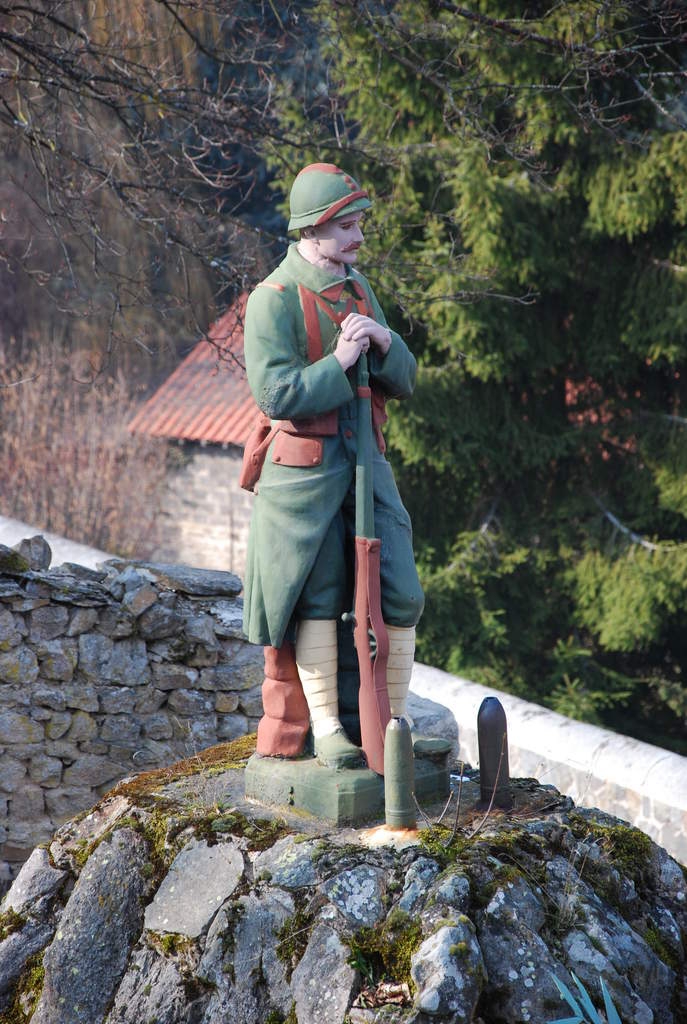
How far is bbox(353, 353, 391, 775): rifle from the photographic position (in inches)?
150

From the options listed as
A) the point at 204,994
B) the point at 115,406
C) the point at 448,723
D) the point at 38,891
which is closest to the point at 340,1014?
the point at 204,994

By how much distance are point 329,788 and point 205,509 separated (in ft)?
41.1

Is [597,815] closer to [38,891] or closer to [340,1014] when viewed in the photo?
[340,1014]

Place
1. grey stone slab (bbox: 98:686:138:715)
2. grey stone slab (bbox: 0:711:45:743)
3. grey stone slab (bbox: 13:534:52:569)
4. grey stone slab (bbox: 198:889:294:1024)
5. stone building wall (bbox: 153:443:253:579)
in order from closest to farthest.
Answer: grey stone slab (bbox: 198:889:294:1024) → grey stone slab (bbox: 0:711:45:743) → grey stone slab (bbox: 98:686:138:715) → grey stone slab (bbox: 13:534:52:569) → stone building wall (bbox: 153:443:253:579)

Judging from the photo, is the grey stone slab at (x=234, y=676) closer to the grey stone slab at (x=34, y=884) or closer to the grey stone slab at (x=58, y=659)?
the grey stone slab at (x=58, y=659)

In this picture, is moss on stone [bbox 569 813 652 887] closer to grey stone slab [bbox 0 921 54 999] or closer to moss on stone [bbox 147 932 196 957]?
moss on stone [bbox 147 932 196 957]

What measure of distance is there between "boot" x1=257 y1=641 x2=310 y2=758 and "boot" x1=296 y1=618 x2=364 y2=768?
0.06m

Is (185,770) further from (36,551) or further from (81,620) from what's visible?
(36,551)

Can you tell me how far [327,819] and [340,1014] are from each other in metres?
0.66

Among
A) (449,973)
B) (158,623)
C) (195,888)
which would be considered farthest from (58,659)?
(449,973)

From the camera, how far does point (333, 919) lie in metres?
3.39

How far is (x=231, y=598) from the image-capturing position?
637cm

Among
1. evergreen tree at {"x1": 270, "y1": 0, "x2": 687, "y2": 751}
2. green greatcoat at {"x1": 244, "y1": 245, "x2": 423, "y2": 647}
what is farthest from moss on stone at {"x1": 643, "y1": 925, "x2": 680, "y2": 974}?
evergreen tree at {"x1": 270, "y1": 0, "x2": 687, "y2": 751}

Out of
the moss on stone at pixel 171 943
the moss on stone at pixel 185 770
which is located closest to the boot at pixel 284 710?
the moss on stone at pixel 185 770
